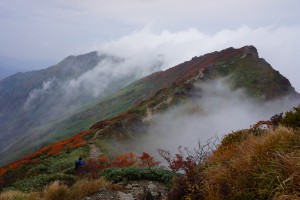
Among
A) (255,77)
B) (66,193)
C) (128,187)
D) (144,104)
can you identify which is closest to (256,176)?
(66,193)

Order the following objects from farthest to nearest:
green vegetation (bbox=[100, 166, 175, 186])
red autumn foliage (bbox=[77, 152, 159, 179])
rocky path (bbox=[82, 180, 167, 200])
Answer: red autumn foliage (bbox=[77, 152, 159, 179]) → green vegetation (bbox=[100, 166, 175, 186]) → rocky path (bbox=[82, 180, 167, 200])

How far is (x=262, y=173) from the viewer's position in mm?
7535

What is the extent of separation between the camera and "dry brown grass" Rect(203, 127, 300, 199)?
22.5ft

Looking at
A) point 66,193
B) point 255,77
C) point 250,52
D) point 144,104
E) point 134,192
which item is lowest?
point 255,77

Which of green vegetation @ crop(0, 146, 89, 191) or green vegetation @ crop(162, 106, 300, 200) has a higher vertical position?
green vegetation @ crop(162, 106, 300, 200)

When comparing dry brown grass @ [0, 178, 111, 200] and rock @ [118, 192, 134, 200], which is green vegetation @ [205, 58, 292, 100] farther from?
dry brown grass @ [0, 178, 111, 200]

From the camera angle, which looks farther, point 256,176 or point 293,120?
point 293,120

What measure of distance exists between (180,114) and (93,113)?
76.4m

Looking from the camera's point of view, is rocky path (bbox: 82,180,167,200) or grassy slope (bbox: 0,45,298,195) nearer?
rocky path (bbox: 82,180,167,200)

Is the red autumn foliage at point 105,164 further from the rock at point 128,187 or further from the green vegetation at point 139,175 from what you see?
the rock at point 128,187

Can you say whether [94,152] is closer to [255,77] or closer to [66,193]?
[66,193]

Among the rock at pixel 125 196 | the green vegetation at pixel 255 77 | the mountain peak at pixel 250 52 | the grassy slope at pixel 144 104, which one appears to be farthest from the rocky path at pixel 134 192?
the mountain peak at pixel 250 52

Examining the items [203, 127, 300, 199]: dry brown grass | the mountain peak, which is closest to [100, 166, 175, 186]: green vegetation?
[203, 127, 300, 199]: dry brown grass

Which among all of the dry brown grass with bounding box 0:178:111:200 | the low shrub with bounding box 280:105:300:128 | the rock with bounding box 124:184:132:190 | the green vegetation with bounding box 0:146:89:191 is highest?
the dry brown grass with bounding box 0:178:111:200
